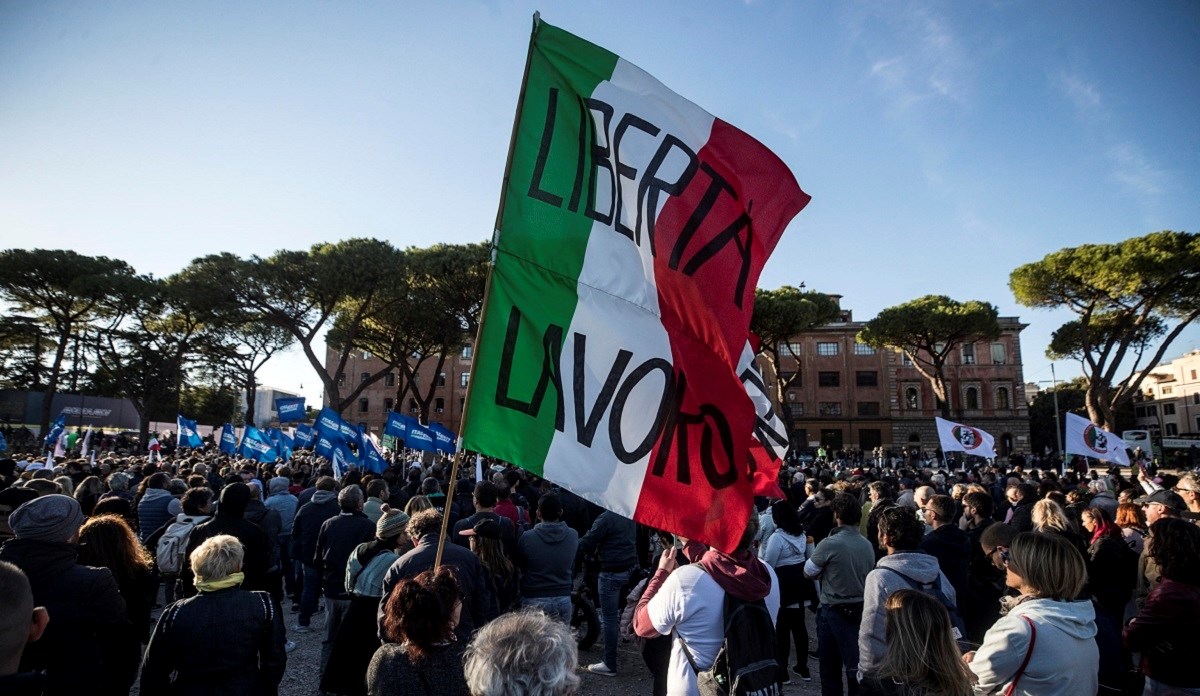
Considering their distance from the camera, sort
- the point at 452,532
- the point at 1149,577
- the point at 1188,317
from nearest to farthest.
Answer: the point at 1149,577 < the point at 452,532 < the point at 1188,317

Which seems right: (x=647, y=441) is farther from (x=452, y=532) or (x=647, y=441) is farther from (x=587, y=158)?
(x=452, y=532)

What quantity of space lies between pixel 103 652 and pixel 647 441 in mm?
2846

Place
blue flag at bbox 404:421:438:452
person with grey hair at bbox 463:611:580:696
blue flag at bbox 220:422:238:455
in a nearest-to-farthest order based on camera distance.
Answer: person with grey hair at bbox 463:611:580:696 < blue flag at bbox 404:421:438:452 < blue flag at bbox 220:422:238:455

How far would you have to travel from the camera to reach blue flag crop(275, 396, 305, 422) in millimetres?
15492

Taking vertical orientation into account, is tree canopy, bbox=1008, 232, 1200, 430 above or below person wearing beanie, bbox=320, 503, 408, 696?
above

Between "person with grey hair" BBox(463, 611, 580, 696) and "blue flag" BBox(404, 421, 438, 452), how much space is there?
41.5 feet

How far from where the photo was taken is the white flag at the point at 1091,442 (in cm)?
1156

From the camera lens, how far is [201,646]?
9.18 ft

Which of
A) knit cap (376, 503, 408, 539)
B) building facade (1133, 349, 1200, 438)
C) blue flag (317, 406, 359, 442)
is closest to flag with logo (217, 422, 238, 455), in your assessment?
blue flag (317, 406, 359, 442)

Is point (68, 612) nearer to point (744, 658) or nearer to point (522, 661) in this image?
point (522, 661)

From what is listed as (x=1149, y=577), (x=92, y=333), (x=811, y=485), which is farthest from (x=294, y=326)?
(x=1149, y=577)

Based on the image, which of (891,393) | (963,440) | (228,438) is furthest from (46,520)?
(891,393)

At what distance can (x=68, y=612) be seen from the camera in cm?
291

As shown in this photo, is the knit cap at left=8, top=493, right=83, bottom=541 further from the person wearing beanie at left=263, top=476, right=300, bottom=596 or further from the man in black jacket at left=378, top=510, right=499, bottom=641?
the person wearing beanie at left=263, top=476, right=300, bottom=596
